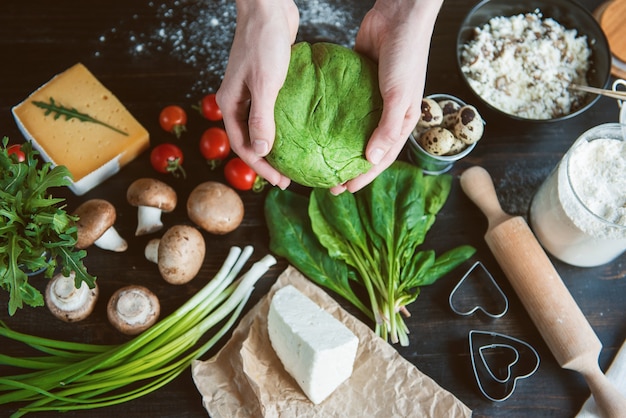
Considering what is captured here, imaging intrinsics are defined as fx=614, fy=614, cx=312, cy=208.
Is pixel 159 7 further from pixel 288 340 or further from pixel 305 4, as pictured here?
pixel 288 340

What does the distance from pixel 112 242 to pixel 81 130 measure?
38 centimetres

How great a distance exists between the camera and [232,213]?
6.15 ft

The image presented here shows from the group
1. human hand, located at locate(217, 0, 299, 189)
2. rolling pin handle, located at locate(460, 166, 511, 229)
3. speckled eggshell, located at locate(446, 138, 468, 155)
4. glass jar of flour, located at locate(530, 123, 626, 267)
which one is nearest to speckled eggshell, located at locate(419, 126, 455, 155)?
speckled eggshell, located at locate(446, 138, 468, 155)

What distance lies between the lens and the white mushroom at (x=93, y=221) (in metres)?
1.75

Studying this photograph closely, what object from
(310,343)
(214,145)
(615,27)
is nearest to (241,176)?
(214,145)

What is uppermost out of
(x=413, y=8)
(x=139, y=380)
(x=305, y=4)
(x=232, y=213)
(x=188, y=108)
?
(x=413, y=8)

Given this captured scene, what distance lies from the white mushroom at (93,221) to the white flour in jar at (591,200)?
51.1 inches

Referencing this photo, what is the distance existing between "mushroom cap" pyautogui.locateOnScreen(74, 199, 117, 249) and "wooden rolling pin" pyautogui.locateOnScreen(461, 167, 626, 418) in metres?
1.12

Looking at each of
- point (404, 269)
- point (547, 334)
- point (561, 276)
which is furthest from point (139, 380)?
point (561, 276)

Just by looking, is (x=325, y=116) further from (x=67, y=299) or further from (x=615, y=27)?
(x=615, y=27)

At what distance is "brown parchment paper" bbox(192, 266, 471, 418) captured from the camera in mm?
1747

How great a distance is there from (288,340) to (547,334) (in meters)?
0.76

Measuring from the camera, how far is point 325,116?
149cm

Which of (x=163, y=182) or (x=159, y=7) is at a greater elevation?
(x=159, y=7)
